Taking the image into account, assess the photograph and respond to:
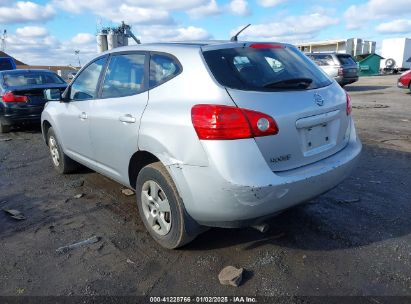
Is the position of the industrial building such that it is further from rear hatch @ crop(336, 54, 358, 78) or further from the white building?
rear hatch @ crop(336, 54, 358, 78)

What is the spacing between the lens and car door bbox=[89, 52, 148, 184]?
3443 mm

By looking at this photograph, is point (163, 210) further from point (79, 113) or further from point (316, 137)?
point (79, 113)

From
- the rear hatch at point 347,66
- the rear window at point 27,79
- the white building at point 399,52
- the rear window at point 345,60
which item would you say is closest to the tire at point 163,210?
the rear window at point 27,79

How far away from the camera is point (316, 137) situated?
3.11 m

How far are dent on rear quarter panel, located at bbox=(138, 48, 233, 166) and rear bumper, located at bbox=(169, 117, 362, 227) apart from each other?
0.40 ft

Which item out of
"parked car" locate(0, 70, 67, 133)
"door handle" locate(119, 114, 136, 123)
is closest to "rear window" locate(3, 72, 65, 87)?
"parked car" locate(0, 70, 67, 133)

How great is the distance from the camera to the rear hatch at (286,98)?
279 cm

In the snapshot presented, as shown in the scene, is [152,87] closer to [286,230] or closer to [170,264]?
[170,264]

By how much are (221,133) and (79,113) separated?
7.99 feet

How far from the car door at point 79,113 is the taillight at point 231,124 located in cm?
199

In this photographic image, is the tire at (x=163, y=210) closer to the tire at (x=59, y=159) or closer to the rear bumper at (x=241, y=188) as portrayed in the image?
the rear bumper at (x=241, y=188)

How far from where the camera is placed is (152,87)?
10.9ft

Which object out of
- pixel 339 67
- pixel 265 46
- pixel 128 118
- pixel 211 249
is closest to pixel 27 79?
pixel 128 118

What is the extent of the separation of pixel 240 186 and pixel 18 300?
1.81m
